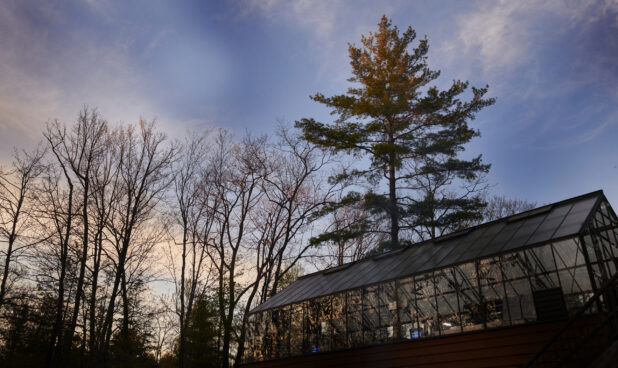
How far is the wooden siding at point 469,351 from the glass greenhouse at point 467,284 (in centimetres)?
19

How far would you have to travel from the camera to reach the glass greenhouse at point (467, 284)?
8352mm

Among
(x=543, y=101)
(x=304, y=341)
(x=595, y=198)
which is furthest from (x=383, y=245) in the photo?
(x=543, y=101)

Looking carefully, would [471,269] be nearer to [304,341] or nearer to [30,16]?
[304,341]

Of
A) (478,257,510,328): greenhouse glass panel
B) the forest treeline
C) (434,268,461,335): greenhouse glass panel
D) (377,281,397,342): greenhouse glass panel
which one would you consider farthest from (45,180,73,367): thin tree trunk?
(478,257,510,328): greenhouse glass panel

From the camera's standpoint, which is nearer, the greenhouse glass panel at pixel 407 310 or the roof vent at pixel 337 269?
the greenhouse glass panel at pixel 407 310

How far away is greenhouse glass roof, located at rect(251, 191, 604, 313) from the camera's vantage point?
904cm

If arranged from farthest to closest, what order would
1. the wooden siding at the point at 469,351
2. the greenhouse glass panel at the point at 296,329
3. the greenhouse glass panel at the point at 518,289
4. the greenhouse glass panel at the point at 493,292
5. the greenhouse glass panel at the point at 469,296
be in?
1. the greenhouse glass panel at the point at 296,329
2. the greenhouse glass panel at the point at 469,296
3. the greenhouse glass panel at the point at 493,292
4. the greenhouse glass panel at the point at 518,289
5. the wooden siding at the point at 469,351

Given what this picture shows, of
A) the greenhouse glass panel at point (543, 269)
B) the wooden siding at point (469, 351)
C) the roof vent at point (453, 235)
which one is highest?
the roof vent at point (453, 235)

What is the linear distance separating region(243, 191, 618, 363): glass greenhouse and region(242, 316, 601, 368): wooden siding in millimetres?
191

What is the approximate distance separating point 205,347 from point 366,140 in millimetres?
13518

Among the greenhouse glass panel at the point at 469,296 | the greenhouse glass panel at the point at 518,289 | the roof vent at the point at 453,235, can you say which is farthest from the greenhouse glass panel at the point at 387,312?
the greenhouse glass panel at the point at 518,289

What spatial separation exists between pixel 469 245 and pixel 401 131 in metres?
9.31

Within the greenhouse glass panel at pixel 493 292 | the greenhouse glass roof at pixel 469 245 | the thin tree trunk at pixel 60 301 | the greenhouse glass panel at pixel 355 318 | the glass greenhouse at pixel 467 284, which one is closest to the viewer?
the glass greenhouse at pixel 467 284

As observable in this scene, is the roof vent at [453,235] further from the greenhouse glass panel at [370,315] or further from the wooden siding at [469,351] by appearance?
the wooden siding at [469,351]
